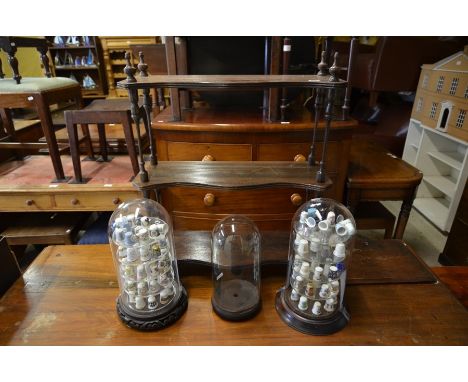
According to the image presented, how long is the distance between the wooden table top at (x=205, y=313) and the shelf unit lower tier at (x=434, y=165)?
1644mm

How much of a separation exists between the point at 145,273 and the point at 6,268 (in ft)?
1.58

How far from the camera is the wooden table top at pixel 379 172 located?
163cm

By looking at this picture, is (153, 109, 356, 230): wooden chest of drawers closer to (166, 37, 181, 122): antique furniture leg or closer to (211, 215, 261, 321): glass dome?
(166, 37, 181, 122): antique furniture leg

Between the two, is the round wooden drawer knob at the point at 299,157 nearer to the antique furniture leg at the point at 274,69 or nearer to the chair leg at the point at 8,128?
the antique furniture leg at the point at 274,69

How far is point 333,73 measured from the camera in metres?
0.88

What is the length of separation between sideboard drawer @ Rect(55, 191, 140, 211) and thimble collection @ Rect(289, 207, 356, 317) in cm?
113

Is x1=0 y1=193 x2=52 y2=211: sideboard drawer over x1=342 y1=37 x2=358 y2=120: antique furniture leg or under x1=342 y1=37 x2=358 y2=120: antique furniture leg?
under

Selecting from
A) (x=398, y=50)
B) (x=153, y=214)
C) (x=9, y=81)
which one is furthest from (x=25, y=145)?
(x=398, y=50)

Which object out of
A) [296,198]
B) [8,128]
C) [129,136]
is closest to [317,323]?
[296,198]

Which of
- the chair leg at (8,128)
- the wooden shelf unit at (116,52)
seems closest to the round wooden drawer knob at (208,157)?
the chair leg at (8,128)

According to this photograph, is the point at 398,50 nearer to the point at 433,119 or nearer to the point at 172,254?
the point at 433,119

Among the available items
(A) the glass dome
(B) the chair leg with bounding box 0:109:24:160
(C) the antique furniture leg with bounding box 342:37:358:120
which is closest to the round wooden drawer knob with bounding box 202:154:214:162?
(A) the glass dome

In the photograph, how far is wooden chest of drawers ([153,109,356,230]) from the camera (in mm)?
1449

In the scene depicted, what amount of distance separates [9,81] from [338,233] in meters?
1.83
